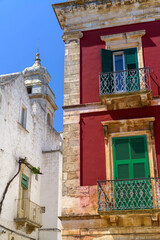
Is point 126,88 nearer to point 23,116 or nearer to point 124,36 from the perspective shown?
point 124,36

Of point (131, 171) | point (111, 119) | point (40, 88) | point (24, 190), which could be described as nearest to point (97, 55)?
point (111, 119)

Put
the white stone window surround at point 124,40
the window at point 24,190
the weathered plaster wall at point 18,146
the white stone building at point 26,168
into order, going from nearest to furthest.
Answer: the white stone window surround at point 124,40 → the weathered plaster wall at point 18,146 → the white stone building at point 26,168 → the window at point 24,190

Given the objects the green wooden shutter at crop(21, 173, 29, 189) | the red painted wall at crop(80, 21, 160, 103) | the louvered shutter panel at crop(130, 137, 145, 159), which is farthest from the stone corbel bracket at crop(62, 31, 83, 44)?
the green wooden shutter at crop(21, 173, 29, 189)

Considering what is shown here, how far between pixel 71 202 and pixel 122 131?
2579 millimetres

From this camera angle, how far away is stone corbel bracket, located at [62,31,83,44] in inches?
508

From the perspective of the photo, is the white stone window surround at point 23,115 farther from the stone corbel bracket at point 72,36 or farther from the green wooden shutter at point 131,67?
the green wooden shutter at point 131,67

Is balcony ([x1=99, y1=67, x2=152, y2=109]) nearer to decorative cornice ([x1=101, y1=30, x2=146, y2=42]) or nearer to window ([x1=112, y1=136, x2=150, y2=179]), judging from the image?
window ([x1=112, y1=136, x2=150, y2=179])

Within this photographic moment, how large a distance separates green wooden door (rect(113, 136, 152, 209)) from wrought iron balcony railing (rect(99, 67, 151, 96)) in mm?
1606

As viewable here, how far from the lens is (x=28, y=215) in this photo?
57.5 ft

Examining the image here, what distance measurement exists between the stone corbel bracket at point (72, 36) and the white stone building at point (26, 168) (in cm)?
509

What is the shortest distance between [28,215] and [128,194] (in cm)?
867

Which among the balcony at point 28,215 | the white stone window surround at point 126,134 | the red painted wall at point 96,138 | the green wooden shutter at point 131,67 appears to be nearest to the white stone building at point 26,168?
the balcony at point 28,215

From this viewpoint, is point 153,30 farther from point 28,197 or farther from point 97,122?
point 28,197

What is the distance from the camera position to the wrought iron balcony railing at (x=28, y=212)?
17064 millimetres
